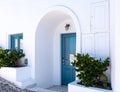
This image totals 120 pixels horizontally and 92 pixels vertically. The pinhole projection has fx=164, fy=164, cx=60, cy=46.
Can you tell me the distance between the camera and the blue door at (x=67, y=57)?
303 inches

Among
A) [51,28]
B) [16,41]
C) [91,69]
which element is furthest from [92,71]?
[16,41]

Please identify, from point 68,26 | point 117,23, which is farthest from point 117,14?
point 68,26

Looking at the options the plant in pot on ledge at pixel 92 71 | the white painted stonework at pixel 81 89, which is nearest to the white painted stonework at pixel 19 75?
the white painted stonework at pixel 81 89

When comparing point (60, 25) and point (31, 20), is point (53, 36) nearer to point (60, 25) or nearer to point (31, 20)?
point (60, 25)

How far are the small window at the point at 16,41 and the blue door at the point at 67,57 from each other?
6.68 feet

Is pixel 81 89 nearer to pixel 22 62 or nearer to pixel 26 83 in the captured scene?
pixel 26 83

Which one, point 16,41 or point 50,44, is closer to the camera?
point 50,44

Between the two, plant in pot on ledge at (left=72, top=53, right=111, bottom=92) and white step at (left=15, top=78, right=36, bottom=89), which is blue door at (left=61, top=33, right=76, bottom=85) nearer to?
white step at (left=15, top=78, right=36, bottom=89)

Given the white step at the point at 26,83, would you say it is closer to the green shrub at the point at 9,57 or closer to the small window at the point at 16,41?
the green shrub at the point at 9,57

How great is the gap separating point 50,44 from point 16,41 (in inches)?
69.9

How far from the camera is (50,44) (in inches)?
316

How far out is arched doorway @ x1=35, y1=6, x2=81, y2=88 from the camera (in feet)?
23.5

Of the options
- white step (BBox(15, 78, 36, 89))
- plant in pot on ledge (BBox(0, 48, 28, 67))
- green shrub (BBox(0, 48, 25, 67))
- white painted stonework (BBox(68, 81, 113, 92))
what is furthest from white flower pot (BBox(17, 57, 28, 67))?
white painted stonework (BBox(68, 81, 113, 92))

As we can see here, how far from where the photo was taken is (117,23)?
3.52 meters
